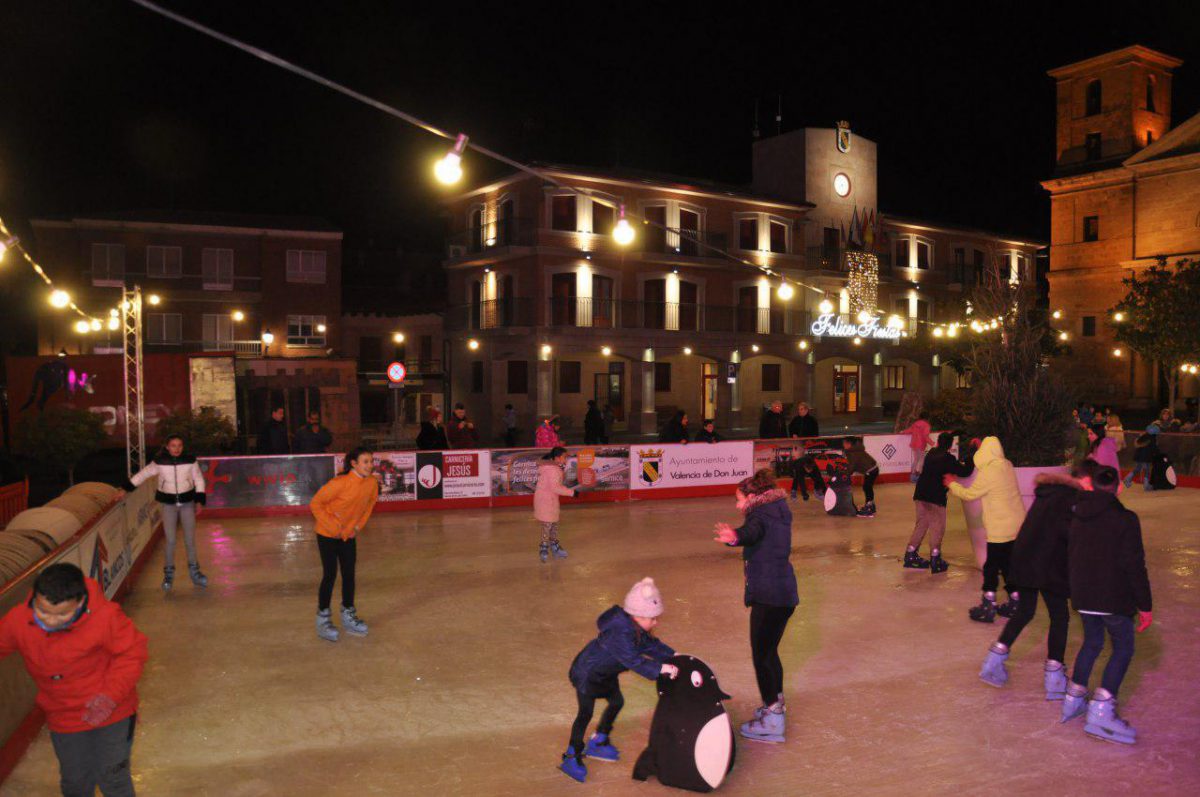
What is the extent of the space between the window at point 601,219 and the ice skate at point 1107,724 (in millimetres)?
29568

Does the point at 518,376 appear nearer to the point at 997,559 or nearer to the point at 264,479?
the point at 264,479

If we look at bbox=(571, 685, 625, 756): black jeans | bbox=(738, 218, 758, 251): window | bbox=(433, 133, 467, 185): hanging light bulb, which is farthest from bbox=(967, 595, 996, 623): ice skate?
bbox=(738, 218, 758, 251): window

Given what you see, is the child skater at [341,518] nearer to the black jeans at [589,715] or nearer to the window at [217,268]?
the black jeans at [589,715]

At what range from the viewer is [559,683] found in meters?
6.91

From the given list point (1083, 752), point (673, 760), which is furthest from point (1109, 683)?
point (673, 760)

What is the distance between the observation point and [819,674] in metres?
7.09

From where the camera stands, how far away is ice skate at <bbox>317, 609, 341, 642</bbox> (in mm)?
7969

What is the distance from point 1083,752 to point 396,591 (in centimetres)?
711

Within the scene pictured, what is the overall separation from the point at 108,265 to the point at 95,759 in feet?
122

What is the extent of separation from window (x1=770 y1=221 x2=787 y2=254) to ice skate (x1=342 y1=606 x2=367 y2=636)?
1304 inches

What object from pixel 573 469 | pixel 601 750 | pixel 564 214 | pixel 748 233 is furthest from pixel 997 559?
pixel 748 233

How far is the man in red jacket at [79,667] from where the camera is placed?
395 cm

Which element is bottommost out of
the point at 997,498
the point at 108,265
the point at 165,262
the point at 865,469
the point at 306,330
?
the point at 865,469

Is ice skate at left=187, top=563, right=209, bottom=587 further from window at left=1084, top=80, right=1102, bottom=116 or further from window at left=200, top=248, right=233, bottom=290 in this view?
window at left=1084, top=80, right=1102, bottom=116
